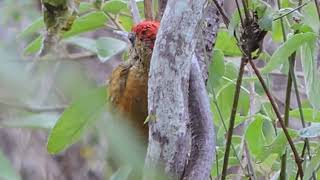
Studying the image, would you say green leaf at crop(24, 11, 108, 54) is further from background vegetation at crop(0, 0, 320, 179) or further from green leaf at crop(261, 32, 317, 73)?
Answer: green leaf at crop(261, 32, 317, 73)

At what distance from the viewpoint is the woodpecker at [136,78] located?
2.56 ft

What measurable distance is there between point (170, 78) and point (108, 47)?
0.50 m

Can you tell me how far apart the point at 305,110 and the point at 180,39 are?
330 mm

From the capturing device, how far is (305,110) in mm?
896

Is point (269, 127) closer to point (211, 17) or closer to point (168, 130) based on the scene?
point (211, 17)

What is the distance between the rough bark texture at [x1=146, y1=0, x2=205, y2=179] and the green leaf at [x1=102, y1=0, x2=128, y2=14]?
0.32m

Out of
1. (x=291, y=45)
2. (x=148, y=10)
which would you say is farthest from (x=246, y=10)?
(x=148, y=10)

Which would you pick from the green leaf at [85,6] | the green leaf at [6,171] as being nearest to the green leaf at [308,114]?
the green leaf at [85,6]

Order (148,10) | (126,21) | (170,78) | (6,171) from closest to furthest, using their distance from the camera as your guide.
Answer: (6,171) < (170,78) < (148,10) < (126,21)

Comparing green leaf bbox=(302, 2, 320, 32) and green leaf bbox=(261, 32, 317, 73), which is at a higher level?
green leaf bbox=(302, 2, 320, 32)

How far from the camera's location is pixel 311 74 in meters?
0.79

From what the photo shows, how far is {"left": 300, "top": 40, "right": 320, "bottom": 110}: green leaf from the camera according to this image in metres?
0.78

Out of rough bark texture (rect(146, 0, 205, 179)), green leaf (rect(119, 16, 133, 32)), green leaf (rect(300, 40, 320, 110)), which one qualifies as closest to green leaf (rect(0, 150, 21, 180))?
rough bark texture (rect(146, 0, 205, 179))

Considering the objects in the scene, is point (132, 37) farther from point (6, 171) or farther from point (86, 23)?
point (6, 171)
